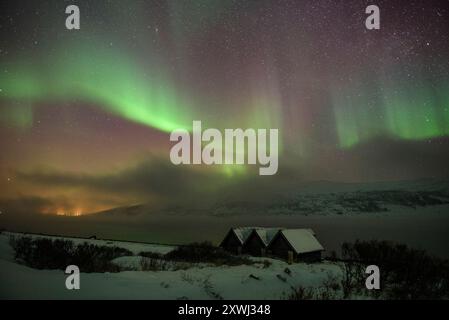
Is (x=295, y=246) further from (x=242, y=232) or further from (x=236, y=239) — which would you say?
(x=236, y=239)

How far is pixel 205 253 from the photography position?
2145 centimetres

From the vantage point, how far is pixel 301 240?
25.3 metres

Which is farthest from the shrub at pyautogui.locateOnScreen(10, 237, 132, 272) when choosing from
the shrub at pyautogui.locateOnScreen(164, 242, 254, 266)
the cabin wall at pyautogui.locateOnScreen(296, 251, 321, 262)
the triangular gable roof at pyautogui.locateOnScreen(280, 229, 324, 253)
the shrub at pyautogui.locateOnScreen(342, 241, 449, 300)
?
the cabin wall at pyautogui.locateOnScreen(296, 251, 321, 262)

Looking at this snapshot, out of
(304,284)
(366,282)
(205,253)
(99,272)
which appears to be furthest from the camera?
(205,253)

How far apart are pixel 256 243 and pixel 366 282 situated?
1325 centimetres

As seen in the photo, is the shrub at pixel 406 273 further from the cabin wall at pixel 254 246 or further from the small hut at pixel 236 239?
the small hut at pixel 236 239

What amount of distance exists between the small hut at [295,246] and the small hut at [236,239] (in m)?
2.60

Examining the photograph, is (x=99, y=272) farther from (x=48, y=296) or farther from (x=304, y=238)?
(x=304, y=238)

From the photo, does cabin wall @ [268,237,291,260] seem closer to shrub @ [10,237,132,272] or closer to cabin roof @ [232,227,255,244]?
cabin roof @ [232,227,255,244]

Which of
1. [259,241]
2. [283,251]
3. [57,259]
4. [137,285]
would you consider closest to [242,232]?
[259,241]

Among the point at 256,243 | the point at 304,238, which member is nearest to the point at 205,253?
the point at 256,243

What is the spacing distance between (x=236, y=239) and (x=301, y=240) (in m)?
4.69

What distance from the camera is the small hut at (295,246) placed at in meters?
24.1

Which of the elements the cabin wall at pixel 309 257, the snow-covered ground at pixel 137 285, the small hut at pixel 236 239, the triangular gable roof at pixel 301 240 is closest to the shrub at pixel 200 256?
the small hut at pixel 236 239
